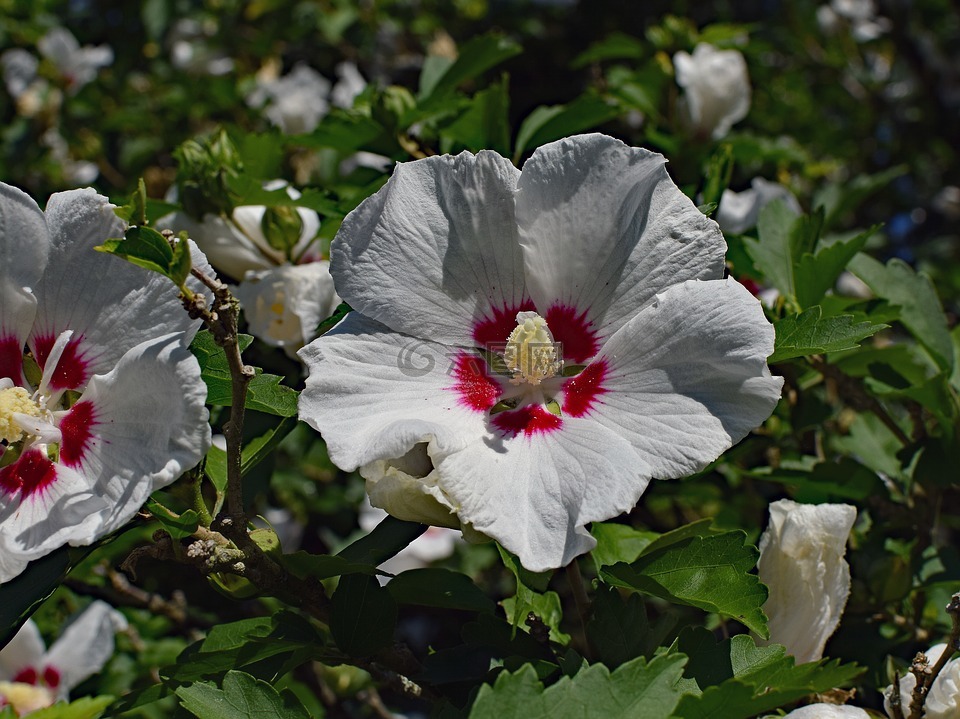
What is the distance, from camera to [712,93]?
2568mm

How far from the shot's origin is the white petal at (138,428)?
1.20 m

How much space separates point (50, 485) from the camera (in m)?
1.31

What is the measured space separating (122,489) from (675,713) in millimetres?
749

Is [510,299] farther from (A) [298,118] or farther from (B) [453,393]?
(A) [298,118]

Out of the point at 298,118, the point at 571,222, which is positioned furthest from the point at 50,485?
the point at 298,118

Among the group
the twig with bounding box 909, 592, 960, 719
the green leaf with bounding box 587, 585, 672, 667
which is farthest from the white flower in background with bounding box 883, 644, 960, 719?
the green leaf with bounding box 587, 585, 672, 667

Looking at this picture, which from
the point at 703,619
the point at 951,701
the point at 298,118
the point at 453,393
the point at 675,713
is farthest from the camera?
the point at 298,118

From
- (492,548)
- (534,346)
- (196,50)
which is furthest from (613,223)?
(196,50)

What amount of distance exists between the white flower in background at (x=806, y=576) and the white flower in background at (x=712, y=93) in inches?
54.8

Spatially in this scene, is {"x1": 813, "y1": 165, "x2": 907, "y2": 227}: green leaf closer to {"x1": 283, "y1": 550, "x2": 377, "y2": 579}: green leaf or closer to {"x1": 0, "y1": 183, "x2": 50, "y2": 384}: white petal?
{"x1": 283, "y1": 550, "x2": 377, "y2": 579}: green leaf

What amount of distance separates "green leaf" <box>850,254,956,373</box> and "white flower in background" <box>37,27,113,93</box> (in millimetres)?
3537

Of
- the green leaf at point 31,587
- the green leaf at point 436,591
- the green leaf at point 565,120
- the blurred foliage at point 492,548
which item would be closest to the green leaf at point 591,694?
the blurred foliage at point 492,548

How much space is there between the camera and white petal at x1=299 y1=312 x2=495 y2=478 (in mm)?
1212

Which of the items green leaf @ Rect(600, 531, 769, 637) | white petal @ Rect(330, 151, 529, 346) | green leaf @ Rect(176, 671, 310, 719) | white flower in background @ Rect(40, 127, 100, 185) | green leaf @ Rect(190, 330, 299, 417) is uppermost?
white petal @ Rect(330, 151, 529, 346)
